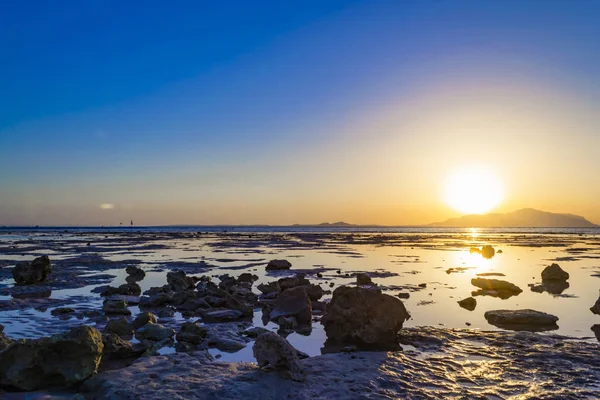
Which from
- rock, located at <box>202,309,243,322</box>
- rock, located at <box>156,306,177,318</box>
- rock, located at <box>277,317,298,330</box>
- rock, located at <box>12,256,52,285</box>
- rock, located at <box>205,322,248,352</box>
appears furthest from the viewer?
rock, located at <box>12,256,52,285</box>

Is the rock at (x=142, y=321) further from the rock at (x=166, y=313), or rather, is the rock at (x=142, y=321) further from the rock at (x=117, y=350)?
the rock at (x=117, y=350)

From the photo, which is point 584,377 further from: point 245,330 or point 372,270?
point 372,270

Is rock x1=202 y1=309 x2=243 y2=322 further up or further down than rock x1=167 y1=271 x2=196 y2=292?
further down

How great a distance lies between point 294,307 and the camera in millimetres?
15422

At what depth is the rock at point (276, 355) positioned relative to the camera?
8859 mm

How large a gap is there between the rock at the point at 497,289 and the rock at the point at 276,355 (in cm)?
1436

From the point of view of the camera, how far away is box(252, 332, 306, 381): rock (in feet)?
29.1

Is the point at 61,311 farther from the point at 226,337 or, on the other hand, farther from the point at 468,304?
the point at 468,304

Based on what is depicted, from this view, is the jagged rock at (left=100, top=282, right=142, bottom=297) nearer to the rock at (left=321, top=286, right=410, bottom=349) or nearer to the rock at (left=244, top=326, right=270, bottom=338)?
the rock at (left=244, top=326, right=270, bottom=338)

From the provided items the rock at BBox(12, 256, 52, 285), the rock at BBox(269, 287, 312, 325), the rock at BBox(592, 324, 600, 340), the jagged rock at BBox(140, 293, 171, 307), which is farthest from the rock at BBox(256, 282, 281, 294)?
the rock at BBox(12, 256, 52, 285)

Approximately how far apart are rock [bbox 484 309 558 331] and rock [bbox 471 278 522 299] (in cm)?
556

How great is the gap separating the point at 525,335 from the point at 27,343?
1306cm

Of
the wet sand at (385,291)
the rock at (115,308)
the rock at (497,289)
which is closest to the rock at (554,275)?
the wet sand at (385,291)

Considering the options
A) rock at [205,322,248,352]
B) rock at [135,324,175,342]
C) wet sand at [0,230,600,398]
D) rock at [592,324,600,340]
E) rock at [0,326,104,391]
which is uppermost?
rock at [0,326,104,391]
